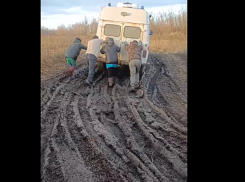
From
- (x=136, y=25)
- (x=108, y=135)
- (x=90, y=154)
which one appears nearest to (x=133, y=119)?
(x=108, y=135)

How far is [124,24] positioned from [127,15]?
344 mm

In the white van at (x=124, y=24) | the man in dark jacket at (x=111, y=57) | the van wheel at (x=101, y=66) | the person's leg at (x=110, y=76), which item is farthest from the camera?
the van wheel at (x=101, y=66)

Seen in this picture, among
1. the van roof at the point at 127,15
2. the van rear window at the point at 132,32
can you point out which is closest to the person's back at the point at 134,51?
the van rear window at the point at 132,32

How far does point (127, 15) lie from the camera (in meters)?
11.0

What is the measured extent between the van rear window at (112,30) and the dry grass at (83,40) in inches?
87.4

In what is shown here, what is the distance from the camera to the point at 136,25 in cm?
1097

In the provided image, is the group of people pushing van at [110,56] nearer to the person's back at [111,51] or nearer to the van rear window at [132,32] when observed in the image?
the person's back at [111,51]

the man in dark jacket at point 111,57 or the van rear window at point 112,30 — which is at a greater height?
the van rear window at point 112,30

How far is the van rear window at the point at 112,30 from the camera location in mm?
11000
